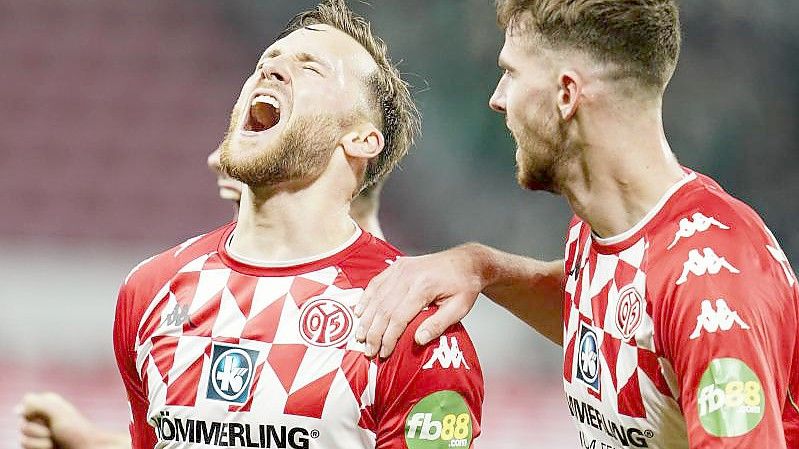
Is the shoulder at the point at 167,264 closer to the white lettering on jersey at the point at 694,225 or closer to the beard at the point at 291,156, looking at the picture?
the beard at the point at 291,156

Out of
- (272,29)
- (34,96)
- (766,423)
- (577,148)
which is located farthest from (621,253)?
(34,96)

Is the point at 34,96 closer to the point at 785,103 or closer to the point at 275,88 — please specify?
the point at 785,103

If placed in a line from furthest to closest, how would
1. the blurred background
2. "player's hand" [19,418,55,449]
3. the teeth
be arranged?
the blurred background, "player's hand" [19,418,55,449], the teeth

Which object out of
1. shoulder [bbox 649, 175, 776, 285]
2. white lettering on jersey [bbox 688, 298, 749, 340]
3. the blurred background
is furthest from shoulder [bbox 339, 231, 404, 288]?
the blurred background

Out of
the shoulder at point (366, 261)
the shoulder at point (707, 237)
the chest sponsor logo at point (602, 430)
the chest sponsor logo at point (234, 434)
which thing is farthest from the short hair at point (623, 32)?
the chest sponsor logo at point (234, 434)

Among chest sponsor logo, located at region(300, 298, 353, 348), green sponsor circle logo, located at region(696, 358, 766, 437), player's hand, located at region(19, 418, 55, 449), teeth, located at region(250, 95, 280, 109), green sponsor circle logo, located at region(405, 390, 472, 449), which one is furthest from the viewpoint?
player's hand, located at region(19, 418, 55, 449)

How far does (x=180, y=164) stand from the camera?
34.6 feet

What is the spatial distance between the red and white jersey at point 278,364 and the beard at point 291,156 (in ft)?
0.64

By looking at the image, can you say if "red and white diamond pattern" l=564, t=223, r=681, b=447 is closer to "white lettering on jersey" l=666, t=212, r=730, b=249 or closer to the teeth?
"white lettering on jersey" l=666, t=212, r=730, b=249

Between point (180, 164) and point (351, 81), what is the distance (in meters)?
7.90

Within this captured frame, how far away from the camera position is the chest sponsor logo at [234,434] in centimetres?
249

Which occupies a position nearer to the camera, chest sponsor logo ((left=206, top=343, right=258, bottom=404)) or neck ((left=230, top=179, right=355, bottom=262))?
chest sponsor logo ((left=206, top=343, right=258, bottom=404))

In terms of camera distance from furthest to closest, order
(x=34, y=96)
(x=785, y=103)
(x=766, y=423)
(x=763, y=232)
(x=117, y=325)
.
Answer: (x=34, y=96) → (x=785, y=103) → (x=117, y=325) → (x=763, y=232) → (x=766, y=423)

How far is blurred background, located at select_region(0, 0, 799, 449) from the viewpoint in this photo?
8727mm
